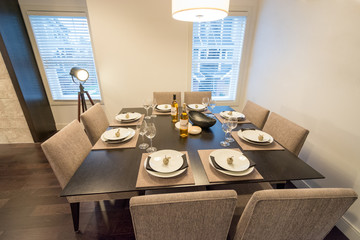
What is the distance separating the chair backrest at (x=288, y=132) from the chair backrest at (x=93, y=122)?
1664 millimetres

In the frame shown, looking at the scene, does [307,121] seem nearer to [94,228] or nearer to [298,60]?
[298,60]

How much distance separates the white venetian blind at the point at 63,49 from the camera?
2622 mm

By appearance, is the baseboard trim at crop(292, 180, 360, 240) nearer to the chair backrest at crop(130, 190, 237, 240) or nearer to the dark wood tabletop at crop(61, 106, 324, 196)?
the dark wood tabletop at crop(61, 106, 324, 196)

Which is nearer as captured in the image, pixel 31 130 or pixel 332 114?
pixel 332 114

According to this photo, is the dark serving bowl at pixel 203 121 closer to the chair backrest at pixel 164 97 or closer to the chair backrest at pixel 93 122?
the chair backrest at pixel 164 97

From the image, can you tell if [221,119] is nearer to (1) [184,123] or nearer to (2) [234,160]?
(1) [184,123]

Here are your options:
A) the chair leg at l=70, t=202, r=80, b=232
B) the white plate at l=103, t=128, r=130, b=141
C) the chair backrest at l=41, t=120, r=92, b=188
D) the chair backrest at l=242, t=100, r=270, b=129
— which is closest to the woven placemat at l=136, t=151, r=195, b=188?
the white plate at l=103, t=128, r=130, b=141

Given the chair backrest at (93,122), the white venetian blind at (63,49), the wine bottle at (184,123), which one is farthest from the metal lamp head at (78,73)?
the wine bottle at (184,123)

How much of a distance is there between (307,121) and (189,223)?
1732 millimetres

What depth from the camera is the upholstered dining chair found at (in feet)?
3.45

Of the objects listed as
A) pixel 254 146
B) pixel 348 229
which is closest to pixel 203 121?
pixel 254 146

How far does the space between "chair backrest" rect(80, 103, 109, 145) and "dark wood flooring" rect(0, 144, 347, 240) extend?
26.9 inches

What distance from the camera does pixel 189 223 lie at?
0.65 metres

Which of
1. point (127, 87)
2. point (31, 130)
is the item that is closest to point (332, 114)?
point (127, 87)
